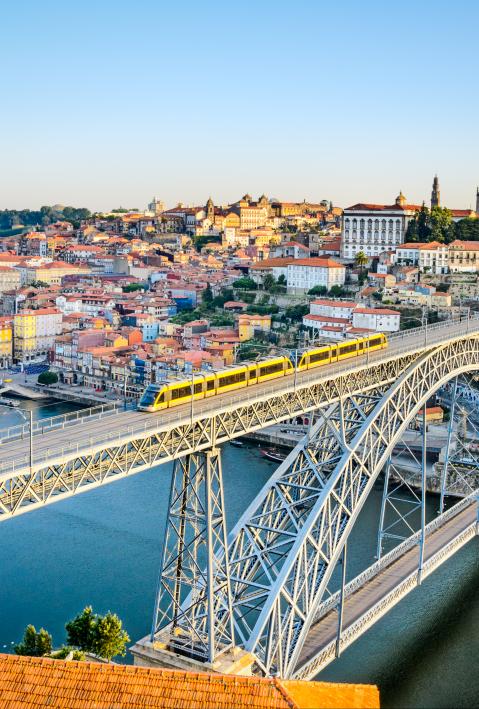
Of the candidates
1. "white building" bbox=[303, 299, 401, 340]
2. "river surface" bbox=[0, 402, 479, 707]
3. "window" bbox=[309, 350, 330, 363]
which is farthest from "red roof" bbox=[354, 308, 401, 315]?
"window" bbox=[309, 350, 330, 363]

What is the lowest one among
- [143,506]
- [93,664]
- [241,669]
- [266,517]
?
[143,506]

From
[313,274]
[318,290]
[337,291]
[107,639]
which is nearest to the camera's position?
[107,639]

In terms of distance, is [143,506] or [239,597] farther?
[143,506]

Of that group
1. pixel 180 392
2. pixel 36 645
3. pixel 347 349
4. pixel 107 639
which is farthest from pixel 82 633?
pixel 347 349

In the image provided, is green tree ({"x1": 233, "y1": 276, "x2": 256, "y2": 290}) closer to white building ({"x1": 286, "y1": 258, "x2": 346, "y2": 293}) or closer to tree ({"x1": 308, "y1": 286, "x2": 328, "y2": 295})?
white building ({"x1": 286, "y1": 258, "x2": 346, "y2": 293})

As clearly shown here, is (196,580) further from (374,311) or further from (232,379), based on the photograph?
(374,311)

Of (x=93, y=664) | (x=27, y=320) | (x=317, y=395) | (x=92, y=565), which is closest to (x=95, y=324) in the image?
(x=27, y=320)

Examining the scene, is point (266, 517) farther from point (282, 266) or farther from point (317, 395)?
point (282, 266)
